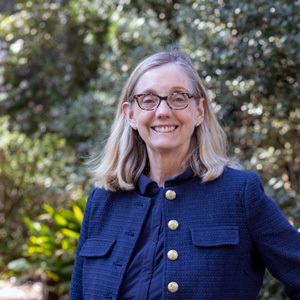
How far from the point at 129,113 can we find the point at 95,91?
12.2ft

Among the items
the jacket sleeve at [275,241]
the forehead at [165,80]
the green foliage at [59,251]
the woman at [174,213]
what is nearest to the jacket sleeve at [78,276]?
the woman at [174,213]

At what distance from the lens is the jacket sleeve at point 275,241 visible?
1.76 m

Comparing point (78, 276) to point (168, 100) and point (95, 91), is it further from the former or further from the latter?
point (95, 91)

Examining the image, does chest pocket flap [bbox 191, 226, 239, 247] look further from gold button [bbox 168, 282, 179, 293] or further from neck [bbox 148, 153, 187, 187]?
neck [bbox 148, 153, 187, 187]

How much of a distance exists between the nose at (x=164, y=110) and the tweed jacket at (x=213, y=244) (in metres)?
0.31

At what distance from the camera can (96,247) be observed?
6.86 feet

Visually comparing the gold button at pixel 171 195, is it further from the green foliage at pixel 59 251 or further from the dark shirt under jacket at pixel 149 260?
the green foliage at pixel 59 251

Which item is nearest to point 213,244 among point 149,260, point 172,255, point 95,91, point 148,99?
point 172,255

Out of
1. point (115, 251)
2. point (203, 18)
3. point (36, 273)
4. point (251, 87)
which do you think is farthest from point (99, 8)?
point (115, 251)

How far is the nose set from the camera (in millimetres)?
1995

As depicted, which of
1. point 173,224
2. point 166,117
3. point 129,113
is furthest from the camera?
point 129,113

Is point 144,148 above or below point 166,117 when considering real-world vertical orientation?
below

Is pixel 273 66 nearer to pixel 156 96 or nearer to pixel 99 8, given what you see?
pixel 156 96

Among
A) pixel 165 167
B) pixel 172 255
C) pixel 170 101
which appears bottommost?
pixel 172 255
